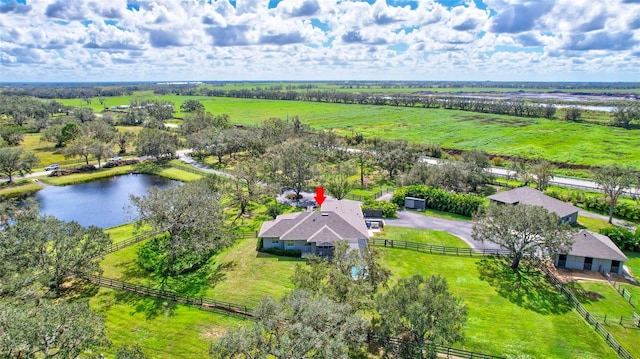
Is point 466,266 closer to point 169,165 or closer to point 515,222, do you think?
point 515,222

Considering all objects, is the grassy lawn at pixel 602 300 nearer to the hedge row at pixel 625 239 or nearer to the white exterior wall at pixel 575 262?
the white exterior wall at pixel 575 262

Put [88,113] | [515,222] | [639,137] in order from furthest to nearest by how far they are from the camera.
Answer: [88,113]
[639,137]
[515,222]

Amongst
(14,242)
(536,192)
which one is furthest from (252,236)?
(536,192)

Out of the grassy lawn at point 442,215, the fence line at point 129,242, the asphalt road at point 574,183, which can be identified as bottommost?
the fence line at point 129,242

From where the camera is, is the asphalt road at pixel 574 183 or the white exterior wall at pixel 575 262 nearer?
the white exterior wall at pixel 575 262

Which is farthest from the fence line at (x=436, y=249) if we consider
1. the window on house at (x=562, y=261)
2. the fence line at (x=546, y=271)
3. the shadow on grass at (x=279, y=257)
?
the shadow on grass at (x=279, y=257)

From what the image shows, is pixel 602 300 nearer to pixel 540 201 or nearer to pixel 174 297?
pixel 540 201
